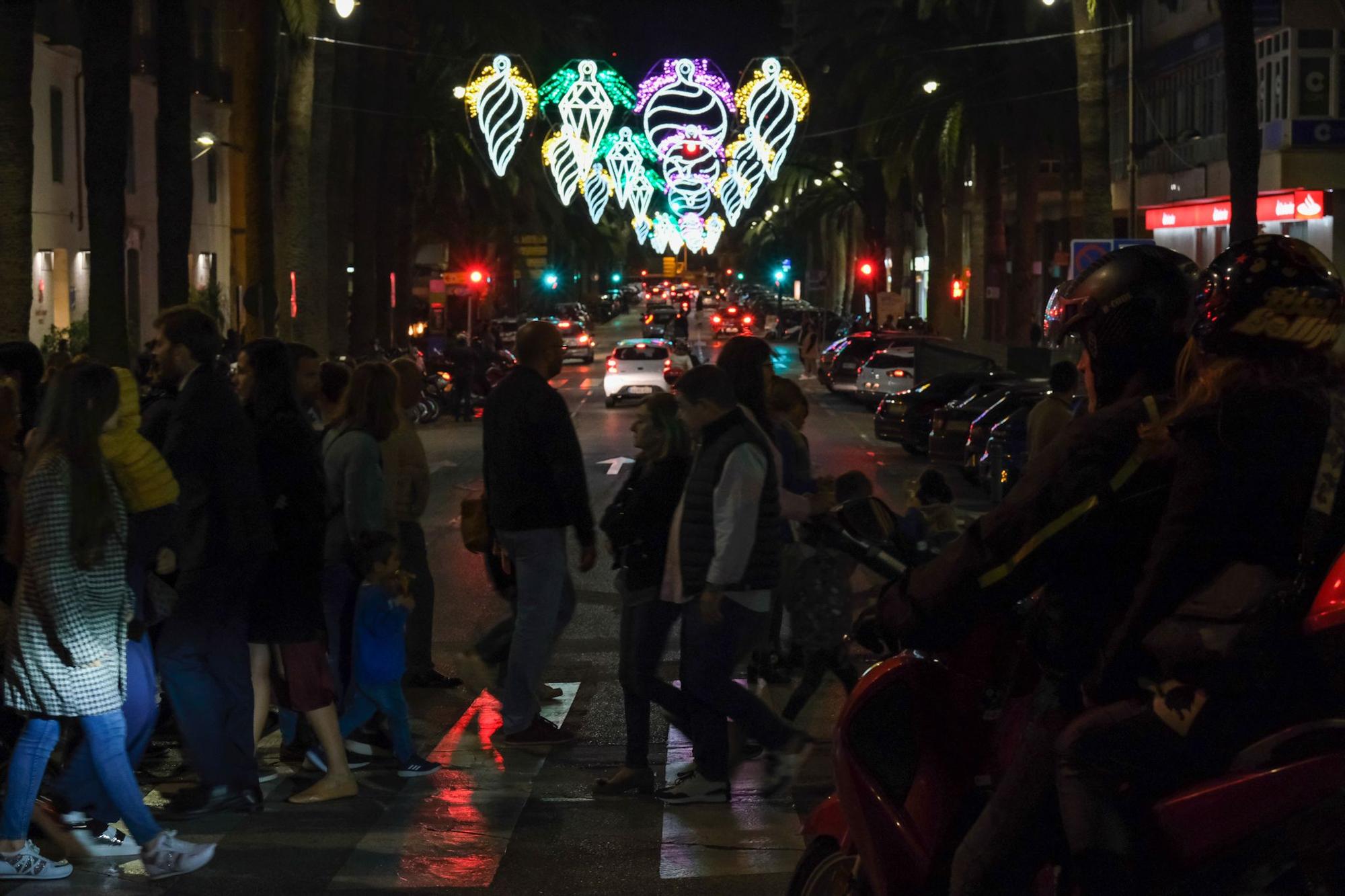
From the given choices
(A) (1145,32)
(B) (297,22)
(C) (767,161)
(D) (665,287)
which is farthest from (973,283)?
(D) (665,287)

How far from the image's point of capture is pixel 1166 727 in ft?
11.6

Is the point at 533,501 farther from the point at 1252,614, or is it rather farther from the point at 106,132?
the point at 106,132

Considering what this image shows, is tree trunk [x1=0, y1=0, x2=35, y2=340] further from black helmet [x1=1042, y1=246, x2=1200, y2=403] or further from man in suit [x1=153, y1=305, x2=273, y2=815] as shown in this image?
black helmet [x1=1042, y1=246, x2=1200, y2=403]

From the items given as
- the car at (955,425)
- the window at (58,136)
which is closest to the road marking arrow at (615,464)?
the car at (955,425)

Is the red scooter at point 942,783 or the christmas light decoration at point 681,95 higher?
the christmas light decoration at point 681,95

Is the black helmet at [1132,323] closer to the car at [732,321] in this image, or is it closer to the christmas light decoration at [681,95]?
the christmas light decoration at [681,95]

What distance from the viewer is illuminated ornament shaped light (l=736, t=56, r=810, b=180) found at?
99.7ft

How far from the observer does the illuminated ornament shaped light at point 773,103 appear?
3038 centimetres

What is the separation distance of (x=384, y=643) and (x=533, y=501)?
95 cm

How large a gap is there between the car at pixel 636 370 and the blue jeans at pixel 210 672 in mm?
31776

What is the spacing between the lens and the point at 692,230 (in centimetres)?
7338

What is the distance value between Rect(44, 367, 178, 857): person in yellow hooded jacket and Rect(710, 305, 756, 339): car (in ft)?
255

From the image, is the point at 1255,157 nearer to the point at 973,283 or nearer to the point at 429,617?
the point at 429,617

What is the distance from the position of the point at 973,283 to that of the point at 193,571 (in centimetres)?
4283
